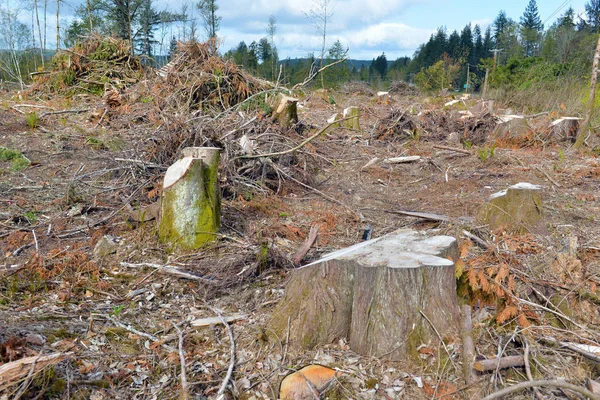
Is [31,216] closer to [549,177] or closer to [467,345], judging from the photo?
[467,345]

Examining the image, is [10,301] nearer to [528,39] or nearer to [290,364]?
[290,364]

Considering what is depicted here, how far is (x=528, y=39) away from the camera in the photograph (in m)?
41.4

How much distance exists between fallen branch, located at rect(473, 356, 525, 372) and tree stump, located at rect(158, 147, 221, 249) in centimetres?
264

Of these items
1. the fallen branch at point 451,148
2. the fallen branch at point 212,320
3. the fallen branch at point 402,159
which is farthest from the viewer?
the fallen branch at point 451,148

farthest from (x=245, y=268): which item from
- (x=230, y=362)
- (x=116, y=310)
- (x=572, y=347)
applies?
(x=572, y=347)

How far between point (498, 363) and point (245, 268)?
2016 millimetres

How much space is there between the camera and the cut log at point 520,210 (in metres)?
4.36

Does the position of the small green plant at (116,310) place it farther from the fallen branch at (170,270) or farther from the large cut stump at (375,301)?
the large cut stump at (375,301)

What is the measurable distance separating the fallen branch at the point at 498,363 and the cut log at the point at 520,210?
87.9 inches

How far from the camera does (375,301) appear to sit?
8.16ft

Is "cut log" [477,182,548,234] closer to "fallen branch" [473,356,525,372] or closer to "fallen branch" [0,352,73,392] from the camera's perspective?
"fallen branch" [473,356,525,372]

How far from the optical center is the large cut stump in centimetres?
247

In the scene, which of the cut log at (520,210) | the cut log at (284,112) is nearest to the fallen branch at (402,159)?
the cut log at (284,112)

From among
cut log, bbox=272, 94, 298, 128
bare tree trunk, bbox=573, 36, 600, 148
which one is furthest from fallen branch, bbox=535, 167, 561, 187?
cut log, bbox=272, 94, 298, 128
